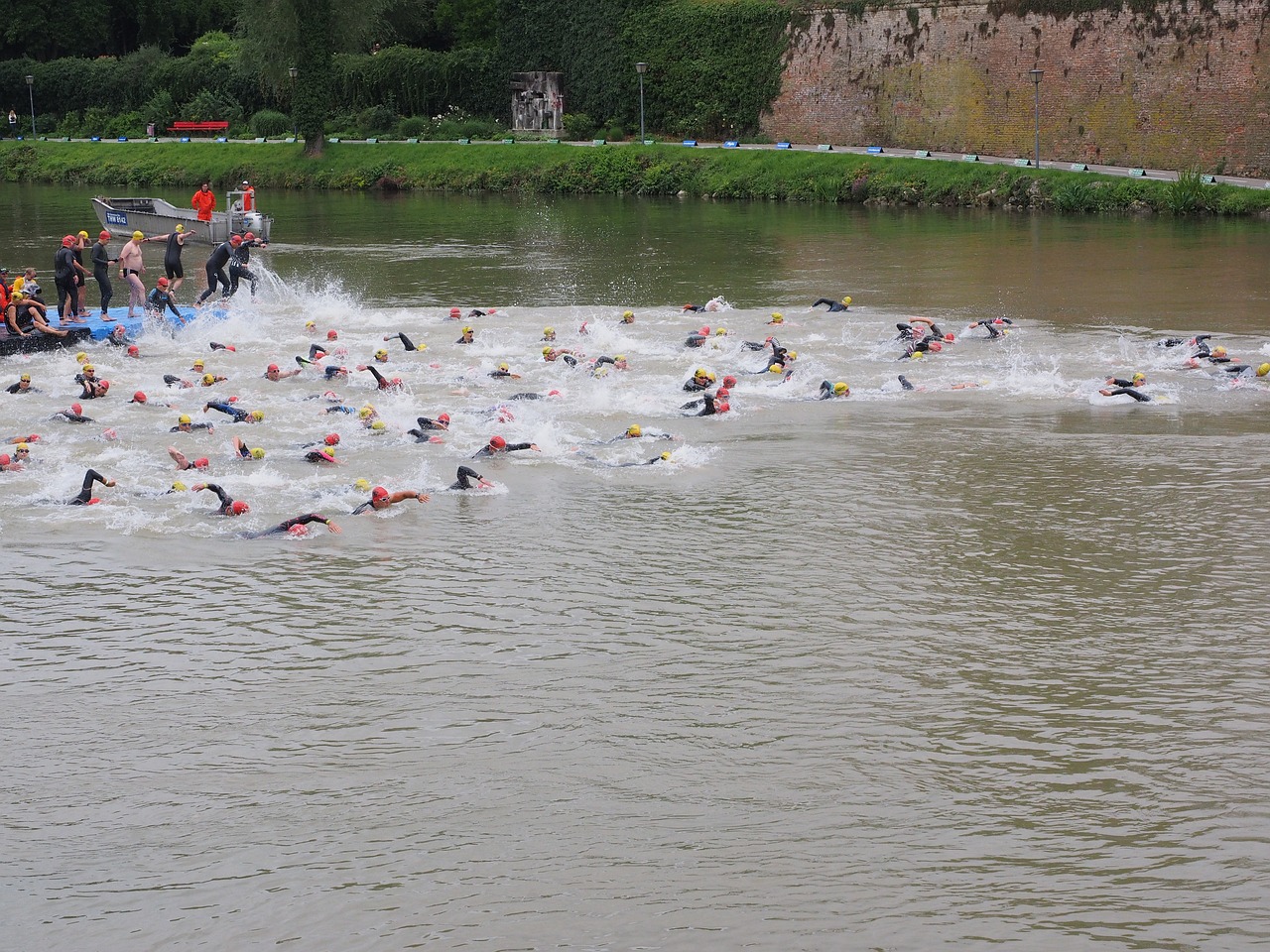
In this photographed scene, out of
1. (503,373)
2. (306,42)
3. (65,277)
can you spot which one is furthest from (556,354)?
(306,42)

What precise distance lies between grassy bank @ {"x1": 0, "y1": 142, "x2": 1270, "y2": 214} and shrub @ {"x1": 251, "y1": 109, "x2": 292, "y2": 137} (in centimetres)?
315

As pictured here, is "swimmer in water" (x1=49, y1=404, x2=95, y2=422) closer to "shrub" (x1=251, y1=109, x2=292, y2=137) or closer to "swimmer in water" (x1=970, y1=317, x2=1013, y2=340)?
"swimmer in water" (x1=970, y1=317, x2=1013, y2=340)

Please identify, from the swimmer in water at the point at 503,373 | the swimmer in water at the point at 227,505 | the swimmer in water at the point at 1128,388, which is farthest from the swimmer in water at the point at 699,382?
the swimmer in water at the point at 227,505

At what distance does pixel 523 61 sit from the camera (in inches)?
2518

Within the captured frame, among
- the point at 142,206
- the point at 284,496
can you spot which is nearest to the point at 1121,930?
the point at 284,496

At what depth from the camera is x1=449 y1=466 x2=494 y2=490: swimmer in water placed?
627 inches


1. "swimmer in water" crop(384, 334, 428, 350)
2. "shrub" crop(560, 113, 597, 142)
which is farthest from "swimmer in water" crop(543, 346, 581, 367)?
"shrub" crop(560, 113, 597, 142)

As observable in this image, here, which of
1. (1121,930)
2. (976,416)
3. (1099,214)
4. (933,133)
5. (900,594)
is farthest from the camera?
(933,133)

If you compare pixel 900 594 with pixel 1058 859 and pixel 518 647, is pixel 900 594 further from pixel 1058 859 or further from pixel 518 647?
pixel 1058 859

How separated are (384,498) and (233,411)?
4.76 meters

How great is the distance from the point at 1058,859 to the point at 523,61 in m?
59.3

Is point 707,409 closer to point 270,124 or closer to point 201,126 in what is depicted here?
point 270,124

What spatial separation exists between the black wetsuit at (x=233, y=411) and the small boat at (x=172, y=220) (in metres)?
18.9

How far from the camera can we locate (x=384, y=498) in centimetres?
1527
